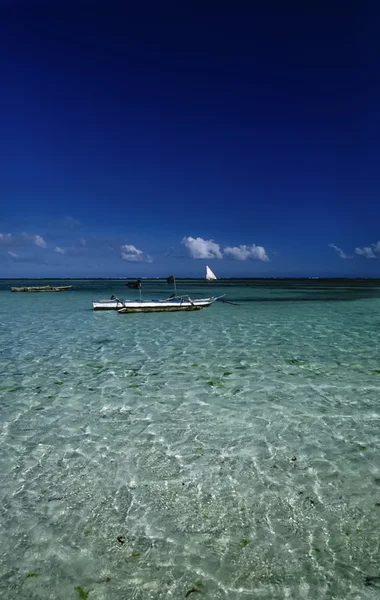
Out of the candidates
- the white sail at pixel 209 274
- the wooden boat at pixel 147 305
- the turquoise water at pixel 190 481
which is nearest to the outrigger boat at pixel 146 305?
the wooden boat at pixel 147 305

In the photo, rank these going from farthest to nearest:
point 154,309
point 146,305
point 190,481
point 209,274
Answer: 1. point 209,274
2. point 154,309
3. point 146,305
4. point 190,481

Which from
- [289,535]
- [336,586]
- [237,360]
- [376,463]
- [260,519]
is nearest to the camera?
[336,586]

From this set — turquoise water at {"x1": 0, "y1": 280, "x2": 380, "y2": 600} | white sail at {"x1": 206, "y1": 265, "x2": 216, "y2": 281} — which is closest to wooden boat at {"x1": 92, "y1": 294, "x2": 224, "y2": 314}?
turquoise water at {"x1": 0, "y1": 280, "x2": 380, "y2": 600}

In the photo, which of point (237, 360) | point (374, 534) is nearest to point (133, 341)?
point (237, 360)

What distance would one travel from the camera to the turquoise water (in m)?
4.15

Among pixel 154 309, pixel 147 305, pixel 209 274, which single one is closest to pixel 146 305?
pixel 147 305

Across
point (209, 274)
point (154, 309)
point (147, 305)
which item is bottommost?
point (154, 309)

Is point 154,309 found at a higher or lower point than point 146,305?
lower

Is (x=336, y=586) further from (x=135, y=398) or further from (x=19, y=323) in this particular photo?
(x=19, y=323)

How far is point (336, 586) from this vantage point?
13.1 ft

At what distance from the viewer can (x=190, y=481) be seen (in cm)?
611

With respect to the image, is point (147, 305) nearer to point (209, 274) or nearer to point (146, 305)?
point (146, 305)

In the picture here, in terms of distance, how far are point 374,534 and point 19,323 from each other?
27.0 meters

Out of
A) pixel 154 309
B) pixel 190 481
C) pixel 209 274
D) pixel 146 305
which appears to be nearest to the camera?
pixel 190 481
